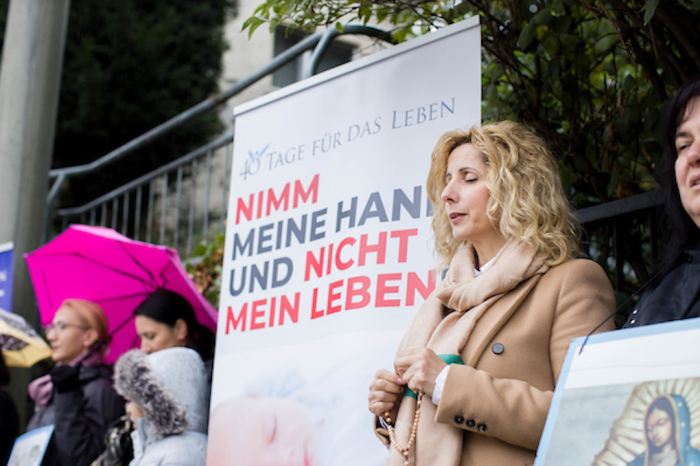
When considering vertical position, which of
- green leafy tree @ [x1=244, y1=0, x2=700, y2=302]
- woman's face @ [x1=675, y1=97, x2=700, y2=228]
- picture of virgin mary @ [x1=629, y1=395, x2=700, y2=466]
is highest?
green leafy tree @ [x1=244, y1=0, x2=700, y2=302]

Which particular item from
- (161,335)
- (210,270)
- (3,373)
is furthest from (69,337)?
(210,270)

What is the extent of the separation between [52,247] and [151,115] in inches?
318

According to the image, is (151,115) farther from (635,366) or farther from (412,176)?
(635,366)

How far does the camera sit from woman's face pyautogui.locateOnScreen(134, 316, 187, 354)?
13.3ft

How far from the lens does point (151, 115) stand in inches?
487

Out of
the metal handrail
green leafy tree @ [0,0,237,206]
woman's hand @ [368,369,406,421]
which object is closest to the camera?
woman's hand @ [368,369,406,421]

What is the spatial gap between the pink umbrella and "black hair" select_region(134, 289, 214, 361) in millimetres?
→ 53

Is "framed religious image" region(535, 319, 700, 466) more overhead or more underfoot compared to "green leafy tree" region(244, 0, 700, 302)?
more underfoot

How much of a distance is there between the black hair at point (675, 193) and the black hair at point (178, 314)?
256 cm

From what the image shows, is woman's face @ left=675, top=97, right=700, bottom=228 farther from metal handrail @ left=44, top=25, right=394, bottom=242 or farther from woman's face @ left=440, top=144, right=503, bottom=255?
metal handrail @ left=44, top=25, right=394, bottom=242

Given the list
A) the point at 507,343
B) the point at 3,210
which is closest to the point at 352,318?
the point at 507,343

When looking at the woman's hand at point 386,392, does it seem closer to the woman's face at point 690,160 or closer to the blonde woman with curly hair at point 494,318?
the blonde woman with curly hair at point 494,318

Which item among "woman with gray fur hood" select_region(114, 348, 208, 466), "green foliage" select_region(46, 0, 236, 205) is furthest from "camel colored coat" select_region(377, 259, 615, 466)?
"green foliage" select_region(46, 0, 236, 205)

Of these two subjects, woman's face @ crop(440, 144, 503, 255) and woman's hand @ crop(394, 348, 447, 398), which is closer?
woman's hand @ crop(394, 348, 447, 398)
